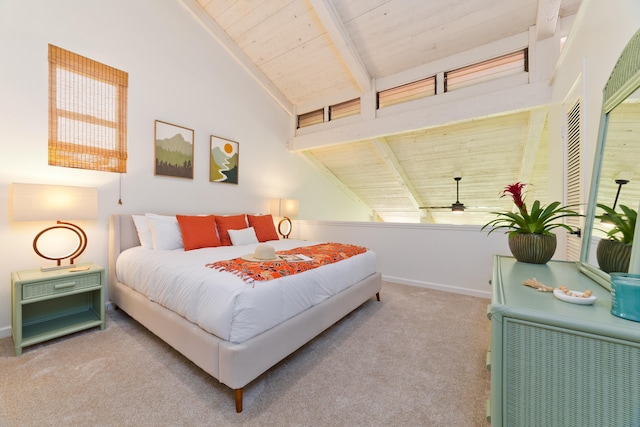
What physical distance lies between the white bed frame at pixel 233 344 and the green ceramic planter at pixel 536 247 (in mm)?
1318

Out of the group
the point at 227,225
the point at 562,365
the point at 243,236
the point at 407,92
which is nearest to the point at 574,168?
the point at 562,365

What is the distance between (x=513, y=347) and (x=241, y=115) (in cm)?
413

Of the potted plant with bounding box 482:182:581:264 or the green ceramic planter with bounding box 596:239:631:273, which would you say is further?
the potted plant with bounding box 482:182:581:264

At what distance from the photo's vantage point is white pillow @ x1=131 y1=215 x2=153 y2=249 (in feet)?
8.71

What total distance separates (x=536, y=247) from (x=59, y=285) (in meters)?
3.29

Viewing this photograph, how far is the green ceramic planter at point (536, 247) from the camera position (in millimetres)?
1519

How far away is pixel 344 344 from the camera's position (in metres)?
2.05

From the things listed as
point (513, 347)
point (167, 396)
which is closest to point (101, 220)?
point (167, 396)

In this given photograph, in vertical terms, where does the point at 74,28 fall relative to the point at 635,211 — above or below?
above

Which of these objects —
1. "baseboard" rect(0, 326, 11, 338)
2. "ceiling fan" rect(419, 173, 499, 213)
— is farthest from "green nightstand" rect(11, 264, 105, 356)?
"ceiling fan" rect(419, 173, 499, 213)

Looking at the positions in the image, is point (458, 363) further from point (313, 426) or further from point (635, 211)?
point (635, 211)

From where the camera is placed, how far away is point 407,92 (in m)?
3.67

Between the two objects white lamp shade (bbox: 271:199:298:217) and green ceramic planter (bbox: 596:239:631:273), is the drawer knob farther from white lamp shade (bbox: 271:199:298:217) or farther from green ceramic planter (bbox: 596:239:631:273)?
green ceramic planter (bbox: 596:239:631:273)

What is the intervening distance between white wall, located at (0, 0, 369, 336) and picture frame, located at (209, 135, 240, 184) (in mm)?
79
